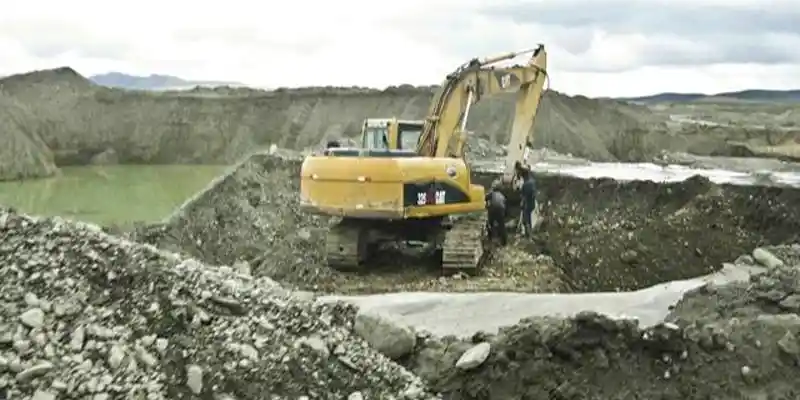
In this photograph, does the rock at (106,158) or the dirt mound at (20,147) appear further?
the rock at (106,158)

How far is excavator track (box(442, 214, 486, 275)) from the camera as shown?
42.9ft

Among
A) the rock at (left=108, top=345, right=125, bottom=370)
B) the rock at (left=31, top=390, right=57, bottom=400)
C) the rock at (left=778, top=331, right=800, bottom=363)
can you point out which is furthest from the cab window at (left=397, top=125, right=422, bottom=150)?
the rock at (left=31, top=390, right=57, bottom=400)

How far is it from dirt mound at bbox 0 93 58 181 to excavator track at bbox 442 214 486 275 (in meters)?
28.6

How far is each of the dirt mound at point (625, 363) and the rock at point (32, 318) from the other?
7.99ft

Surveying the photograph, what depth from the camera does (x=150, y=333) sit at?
595 centimetres

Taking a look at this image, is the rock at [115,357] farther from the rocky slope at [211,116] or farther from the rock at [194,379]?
the rocky slope at [211,116]

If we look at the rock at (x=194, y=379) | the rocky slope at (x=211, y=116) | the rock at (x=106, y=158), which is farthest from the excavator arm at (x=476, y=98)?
the rock at (x=106, y=158)

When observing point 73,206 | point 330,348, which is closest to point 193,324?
point 330,348

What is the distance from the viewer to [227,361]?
5969 mm

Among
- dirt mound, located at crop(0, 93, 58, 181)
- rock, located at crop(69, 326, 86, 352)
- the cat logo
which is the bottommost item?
dirt mound, located at crop(0, 93, 58, 181)

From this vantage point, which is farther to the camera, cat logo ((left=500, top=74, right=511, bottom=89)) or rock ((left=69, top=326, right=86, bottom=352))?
cat logo ((left=500, top=74, right=511, bottom=89))

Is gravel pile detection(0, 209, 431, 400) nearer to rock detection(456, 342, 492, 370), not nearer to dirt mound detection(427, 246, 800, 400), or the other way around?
rock detection(456, 342, 492, 370)

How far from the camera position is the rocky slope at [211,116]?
43.0 metres

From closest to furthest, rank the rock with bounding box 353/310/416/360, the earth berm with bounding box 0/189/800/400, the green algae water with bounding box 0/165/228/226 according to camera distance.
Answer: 1. the earth berm with bounding box 0/189/800/400
2. the rock with bounding box 353/310/416/360
3. the green algae water with bounding box 0/165/228/226
